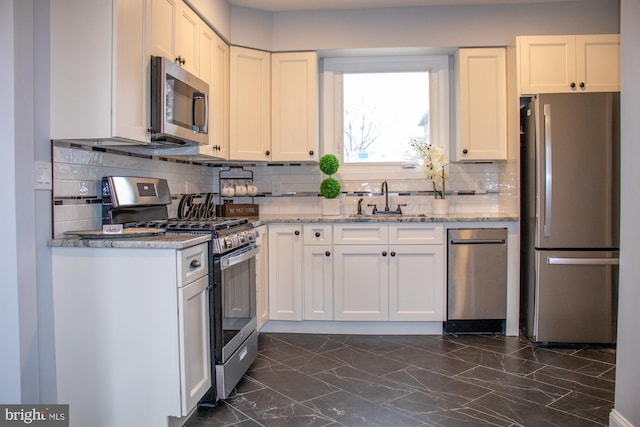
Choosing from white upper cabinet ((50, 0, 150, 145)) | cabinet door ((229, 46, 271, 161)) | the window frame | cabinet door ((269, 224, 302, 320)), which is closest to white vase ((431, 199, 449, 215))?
the window frame

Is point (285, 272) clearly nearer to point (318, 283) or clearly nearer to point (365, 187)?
point (318, 283)

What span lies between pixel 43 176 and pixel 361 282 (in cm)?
223

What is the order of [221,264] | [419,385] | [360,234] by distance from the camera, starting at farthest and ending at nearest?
[360,234]
[419,385]
[221,264]

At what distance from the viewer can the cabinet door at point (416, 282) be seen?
343 centimetres

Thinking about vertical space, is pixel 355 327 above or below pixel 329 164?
below

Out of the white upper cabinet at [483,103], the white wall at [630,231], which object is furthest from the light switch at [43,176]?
the white upper cabinet at [483,103]

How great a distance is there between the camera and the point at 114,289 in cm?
198

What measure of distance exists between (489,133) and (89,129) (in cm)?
290

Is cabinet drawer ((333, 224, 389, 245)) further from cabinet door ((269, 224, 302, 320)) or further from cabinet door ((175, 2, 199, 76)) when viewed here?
cabinet door ((175, 2, 199, 76))

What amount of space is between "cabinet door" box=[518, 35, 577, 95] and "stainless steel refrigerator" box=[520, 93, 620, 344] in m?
0.29

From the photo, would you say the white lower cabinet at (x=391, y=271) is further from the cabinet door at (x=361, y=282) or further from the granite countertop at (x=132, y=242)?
the granite countertop at (x=132, y=242)

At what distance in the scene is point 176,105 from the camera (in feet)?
8.05

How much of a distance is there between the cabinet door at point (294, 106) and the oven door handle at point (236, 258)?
1.14m

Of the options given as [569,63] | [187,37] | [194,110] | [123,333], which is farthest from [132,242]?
[569,63]
